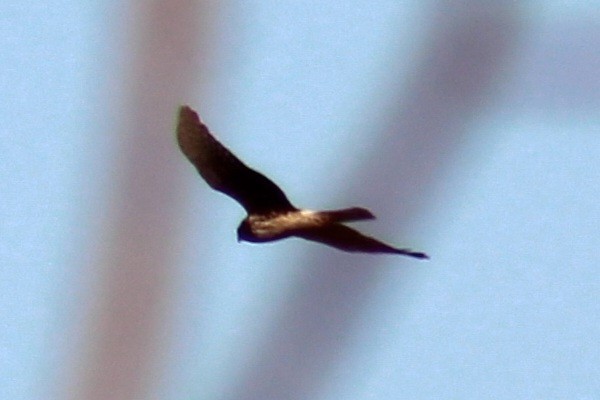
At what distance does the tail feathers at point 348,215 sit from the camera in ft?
1.25

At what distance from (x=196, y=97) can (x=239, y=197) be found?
0.14 m

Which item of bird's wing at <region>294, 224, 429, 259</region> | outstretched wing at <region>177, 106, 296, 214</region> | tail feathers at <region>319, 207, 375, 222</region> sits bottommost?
bird's wing at <region>294, 224, 429, 259</region>

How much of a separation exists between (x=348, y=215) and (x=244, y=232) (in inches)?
1.5

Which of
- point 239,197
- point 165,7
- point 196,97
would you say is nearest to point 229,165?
point 239,197

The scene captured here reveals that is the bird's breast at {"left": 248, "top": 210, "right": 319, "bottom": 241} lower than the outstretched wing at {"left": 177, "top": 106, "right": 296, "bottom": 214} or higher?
lower

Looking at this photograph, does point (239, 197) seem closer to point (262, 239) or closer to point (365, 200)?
point (262, 239)

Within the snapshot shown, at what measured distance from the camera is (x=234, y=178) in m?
0.38

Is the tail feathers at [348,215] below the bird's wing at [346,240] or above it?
above

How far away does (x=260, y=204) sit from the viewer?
382mm

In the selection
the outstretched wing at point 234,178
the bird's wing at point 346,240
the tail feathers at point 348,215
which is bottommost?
the bird's wing at point 346,240

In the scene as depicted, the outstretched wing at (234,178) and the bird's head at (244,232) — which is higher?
the outstretched wing at (234,178)

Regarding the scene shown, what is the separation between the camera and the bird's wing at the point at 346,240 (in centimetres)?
36

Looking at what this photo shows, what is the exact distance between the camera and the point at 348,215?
388 millimetres

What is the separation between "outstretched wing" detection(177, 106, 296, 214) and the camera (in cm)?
38
